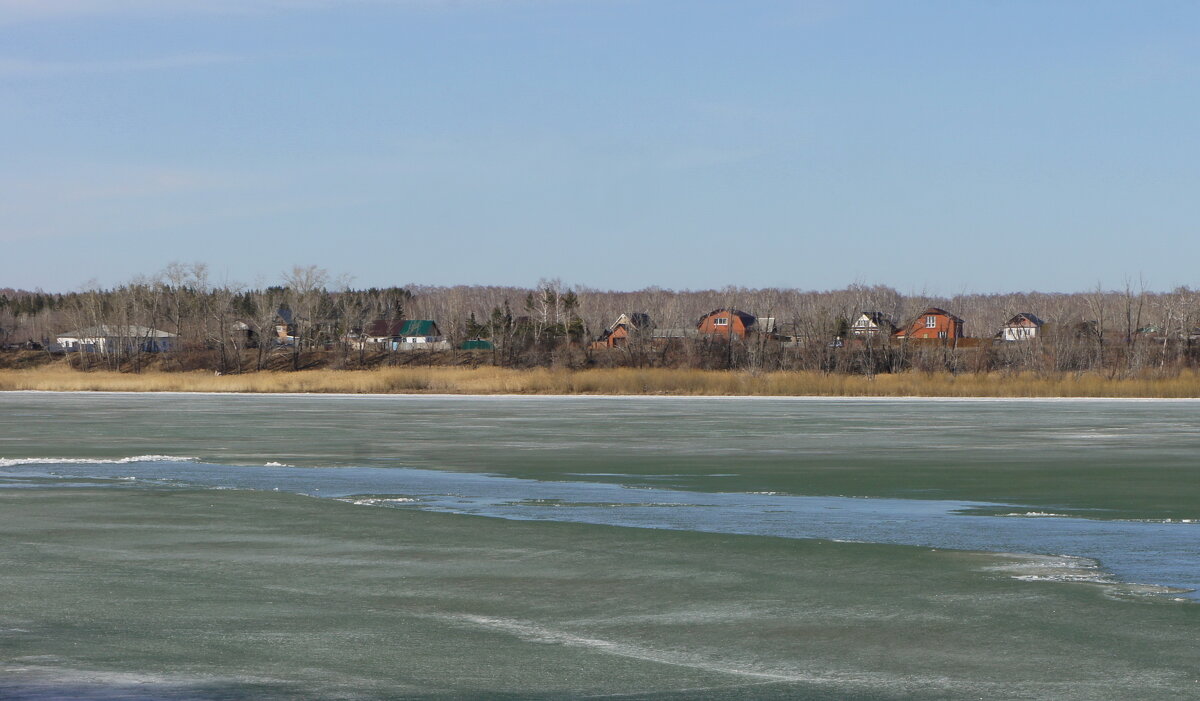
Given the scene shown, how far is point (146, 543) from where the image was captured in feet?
37.4

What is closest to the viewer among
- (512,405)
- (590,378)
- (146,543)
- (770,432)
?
(146,543)

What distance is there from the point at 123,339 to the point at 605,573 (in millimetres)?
95657

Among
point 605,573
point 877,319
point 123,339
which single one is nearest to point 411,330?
point 123,339

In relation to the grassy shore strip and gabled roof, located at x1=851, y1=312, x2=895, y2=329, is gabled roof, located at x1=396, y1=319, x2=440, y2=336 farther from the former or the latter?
the grassy shore strip

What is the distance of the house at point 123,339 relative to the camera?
306 feet

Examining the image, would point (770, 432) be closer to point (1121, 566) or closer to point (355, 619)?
point (1121, 566)

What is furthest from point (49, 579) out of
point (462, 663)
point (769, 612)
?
point (769, 612)

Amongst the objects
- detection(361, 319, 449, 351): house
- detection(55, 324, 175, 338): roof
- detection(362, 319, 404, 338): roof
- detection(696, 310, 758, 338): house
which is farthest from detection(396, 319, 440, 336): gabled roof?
detection(696, 310, 758, 338): house

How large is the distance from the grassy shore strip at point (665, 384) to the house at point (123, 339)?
37.1 meters

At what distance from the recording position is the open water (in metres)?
6.76

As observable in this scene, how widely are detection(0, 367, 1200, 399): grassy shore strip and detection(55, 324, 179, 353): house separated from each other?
1459 inches

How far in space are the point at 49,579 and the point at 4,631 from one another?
6.24 feet

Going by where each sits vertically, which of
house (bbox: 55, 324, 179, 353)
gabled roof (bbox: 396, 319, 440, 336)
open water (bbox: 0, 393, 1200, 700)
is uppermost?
gabled roof (bbox: 396, 319, 440, 336)

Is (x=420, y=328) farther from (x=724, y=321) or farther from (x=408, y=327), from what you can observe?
(x=724, y=321)
